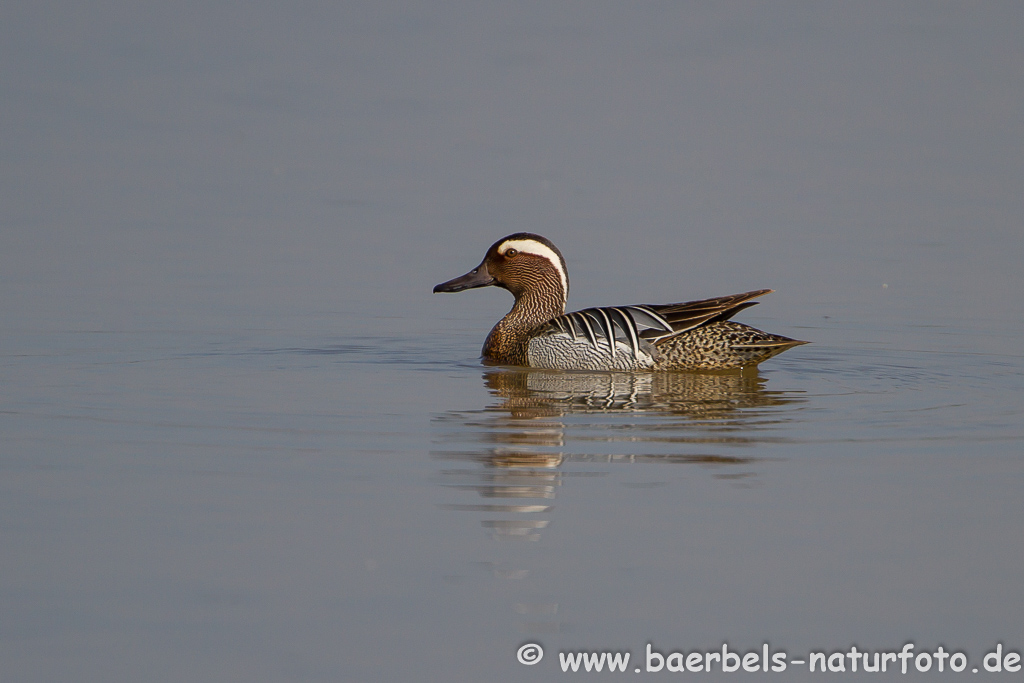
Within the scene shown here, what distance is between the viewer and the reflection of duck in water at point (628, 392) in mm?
8375

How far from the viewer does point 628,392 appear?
29.6ft

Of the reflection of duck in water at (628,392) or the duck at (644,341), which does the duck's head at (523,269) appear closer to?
the duck at (644,341)

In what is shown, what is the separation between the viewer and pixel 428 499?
604cm

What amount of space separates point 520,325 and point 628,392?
1884 millimetres

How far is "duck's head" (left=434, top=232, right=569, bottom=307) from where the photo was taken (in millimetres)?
11086

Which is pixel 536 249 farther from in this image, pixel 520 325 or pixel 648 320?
pixel 648 320

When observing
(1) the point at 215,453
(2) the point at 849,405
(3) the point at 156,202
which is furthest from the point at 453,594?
(3) the point at 156,202

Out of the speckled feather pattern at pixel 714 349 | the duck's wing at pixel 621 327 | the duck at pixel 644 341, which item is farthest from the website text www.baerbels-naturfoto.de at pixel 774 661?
the speckled feather pattern at pixel 714 349

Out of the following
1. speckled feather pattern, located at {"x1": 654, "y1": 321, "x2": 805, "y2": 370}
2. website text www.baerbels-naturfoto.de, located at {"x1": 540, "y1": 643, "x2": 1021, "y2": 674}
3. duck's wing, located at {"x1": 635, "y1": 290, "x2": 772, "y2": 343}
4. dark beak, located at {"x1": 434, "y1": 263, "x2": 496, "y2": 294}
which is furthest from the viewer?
dark beak, located at {"x1": 434, "y1": 263, "x2": 496, "y2": 294}

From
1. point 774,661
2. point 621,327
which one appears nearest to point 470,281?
point 621,327

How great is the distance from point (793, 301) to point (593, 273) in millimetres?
1678

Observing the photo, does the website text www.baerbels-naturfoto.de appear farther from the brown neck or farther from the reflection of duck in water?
the brown neck

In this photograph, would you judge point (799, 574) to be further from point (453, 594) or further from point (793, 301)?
point (793, 301)

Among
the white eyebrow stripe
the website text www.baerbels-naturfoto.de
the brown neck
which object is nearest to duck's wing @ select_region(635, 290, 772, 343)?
the brown neck
